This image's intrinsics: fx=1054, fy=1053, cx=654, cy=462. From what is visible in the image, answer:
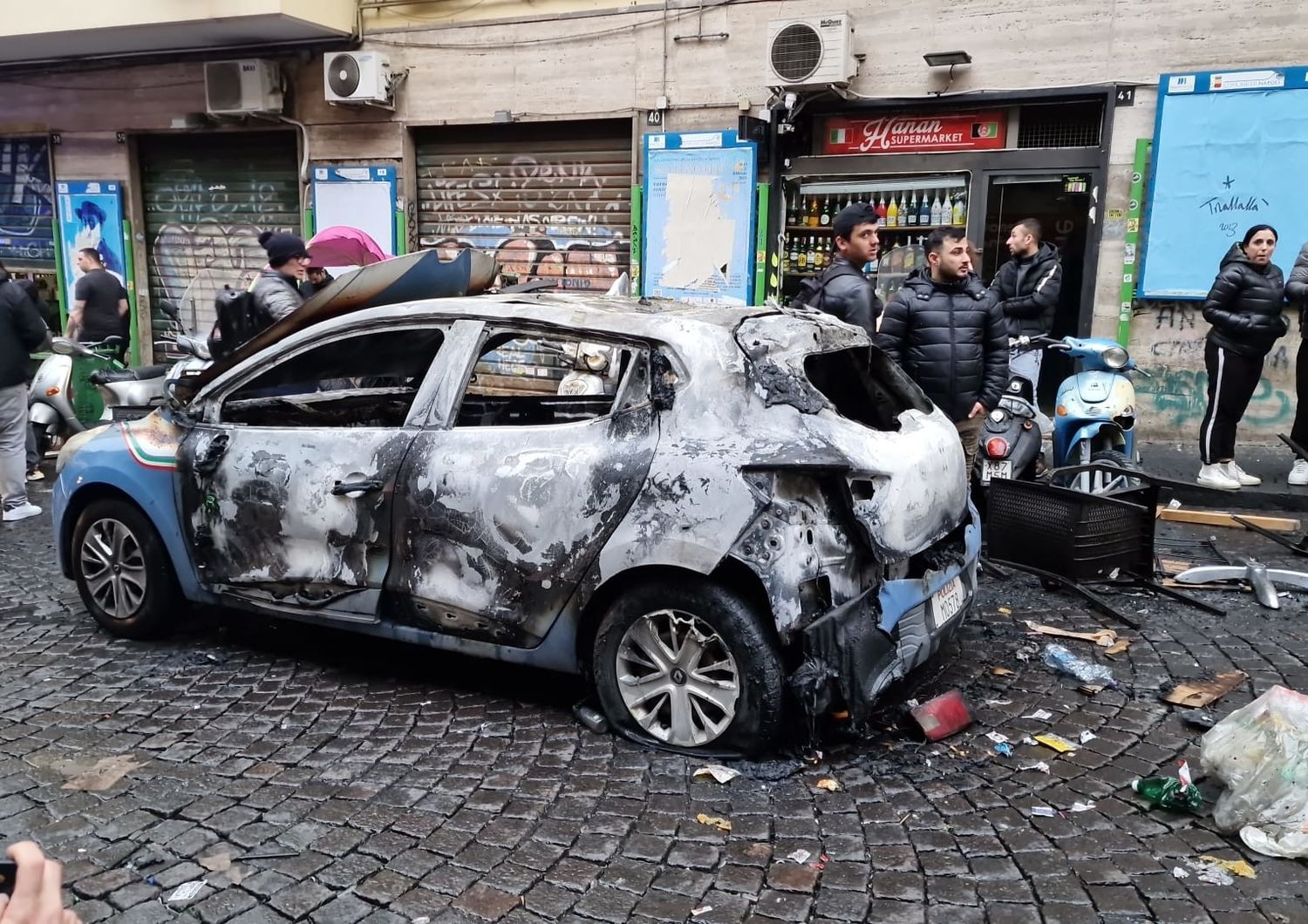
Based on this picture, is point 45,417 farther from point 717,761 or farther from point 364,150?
point 717,761

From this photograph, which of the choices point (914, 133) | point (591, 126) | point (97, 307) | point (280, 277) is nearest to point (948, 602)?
point (280, 277)

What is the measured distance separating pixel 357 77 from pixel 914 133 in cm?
632

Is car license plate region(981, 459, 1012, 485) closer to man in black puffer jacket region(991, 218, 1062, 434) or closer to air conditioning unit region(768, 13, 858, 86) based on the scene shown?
man in black puffer jacket region(991, 218, 1062, 434)

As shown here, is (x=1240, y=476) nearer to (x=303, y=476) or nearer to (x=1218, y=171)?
(x=1218, y=171)

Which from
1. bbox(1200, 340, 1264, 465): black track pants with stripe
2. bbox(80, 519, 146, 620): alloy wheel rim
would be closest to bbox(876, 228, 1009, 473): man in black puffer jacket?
bbox(1200, 340, 1264, 465): black track pants with stripe

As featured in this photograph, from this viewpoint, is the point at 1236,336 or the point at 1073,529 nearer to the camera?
the point at 1073,529

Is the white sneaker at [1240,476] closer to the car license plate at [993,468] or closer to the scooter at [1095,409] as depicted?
the scooter at [1095,409]

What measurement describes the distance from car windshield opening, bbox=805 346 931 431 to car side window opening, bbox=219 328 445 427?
161 centimetres

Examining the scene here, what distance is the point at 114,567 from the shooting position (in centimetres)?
514

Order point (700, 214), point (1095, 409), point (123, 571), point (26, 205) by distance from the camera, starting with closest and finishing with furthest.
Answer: point (123, 571) < point (1095, 409) < point (700, 214) < point (26, 205)

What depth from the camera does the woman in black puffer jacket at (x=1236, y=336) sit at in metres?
7.84

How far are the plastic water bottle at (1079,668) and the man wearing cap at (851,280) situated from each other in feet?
6.64

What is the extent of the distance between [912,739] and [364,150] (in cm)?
1095

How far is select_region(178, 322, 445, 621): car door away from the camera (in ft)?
14.2
